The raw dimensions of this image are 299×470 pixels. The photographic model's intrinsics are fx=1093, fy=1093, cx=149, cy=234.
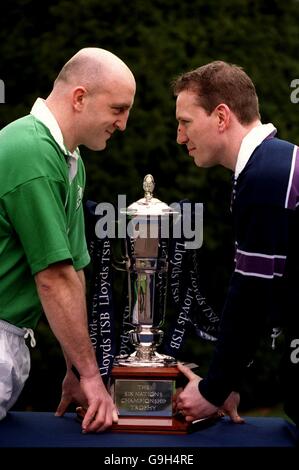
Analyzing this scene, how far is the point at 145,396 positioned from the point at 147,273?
1.25 ft

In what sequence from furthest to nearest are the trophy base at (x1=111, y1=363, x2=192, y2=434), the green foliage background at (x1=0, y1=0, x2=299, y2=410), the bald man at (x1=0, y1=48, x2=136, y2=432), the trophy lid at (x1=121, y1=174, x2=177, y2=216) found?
the green foliage background at (x1=0, y1=0, x2=299, y2=410) → the trophy lid at (x1=121, y1=174, x2=177, y2=216) → the trophy base at (x1=111, y1=363, x2=192, y2=434) → the bald man at (x1=0, y1=48, x2=136, y2=432)

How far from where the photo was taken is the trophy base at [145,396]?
3.21 metres

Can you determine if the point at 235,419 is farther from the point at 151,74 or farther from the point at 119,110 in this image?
the point at 151,74

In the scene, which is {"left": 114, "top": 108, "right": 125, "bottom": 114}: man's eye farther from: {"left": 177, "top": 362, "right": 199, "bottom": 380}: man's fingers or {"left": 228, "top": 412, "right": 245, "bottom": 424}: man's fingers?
{"left": 228, "top": 412, "right": 245, "bottom": 424}: man's fingers

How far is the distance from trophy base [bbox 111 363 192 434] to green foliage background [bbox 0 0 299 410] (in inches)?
62.0

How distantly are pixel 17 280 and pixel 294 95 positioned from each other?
2.10 metres

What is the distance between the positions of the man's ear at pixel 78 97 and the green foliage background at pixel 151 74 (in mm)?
1474

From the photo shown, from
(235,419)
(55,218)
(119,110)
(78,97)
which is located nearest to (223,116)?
(119,110)

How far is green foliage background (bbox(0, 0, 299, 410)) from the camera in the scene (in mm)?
4801

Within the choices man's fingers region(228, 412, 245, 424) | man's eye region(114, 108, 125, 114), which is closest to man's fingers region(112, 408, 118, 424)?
man's fingers region(228, 412, 245, 424)
